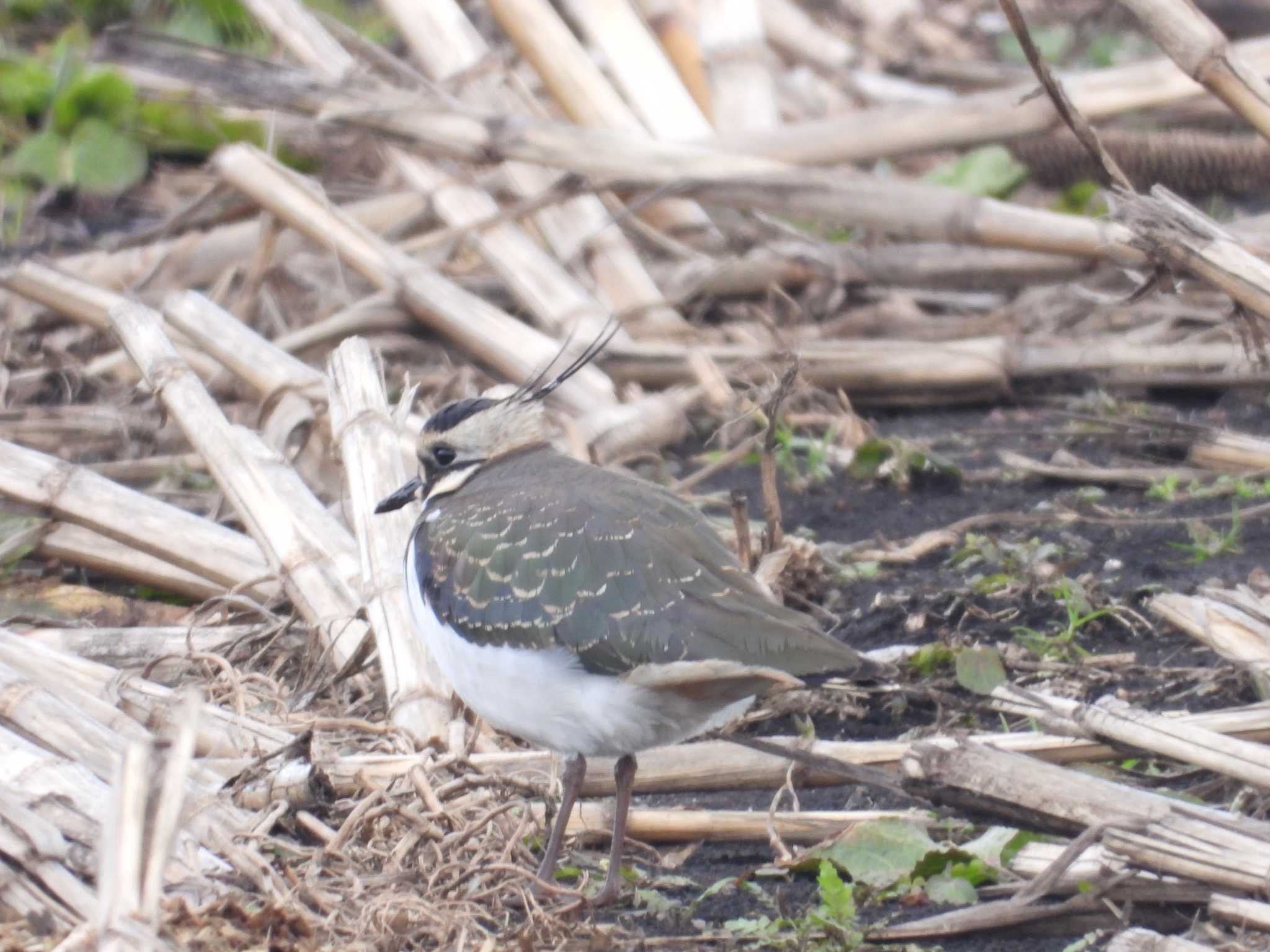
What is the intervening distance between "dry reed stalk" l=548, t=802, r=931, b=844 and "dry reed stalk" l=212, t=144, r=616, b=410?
108 inches

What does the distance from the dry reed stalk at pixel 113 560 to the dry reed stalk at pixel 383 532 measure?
2.11 feet

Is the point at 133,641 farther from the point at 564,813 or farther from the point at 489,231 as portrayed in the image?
the point at 489,231

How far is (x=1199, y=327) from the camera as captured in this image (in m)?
7.53

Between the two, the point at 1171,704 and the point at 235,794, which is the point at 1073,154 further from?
the point at 235,794

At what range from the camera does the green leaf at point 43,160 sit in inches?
344

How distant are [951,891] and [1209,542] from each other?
2131 millimetres

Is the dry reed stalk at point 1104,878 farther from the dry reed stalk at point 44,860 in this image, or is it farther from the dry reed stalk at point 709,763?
the dry reed stalk at point 44,860

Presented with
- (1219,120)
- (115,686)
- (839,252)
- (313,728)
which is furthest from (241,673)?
(1219,120)

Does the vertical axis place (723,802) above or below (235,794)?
below

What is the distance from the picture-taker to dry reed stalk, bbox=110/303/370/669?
531 cm

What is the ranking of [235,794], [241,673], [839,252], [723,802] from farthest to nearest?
[839,252], [241,673], [723,802], [235,794]

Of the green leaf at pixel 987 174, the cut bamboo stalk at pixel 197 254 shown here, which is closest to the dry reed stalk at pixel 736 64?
the green leaf at pixel 987 174

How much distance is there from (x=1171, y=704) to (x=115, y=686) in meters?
3.06

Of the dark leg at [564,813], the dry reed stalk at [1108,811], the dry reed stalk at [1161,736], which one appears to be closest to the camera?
the dry reed stalk at [1108,811]
